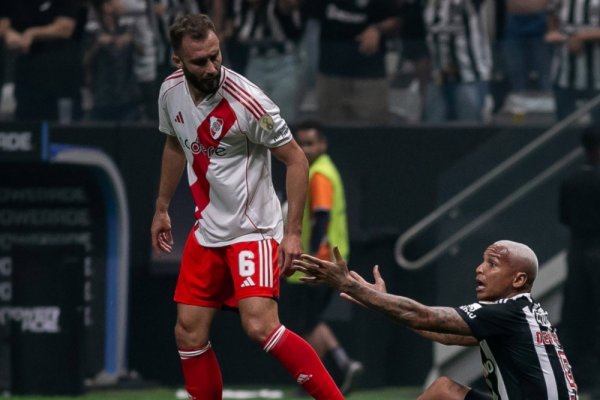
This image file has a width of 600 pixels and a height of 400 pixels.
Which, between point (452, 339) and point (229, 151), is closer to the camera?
point (452, 339)

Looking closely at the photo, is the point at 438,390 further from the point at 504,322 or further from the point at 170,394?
the point at 170,394

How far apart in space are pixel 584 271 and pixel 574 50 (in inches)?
64.4

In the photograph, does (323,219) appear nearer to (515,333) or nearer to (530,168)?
(530,168)

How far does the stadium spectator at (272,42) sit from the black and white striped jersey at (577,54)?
1909 mm

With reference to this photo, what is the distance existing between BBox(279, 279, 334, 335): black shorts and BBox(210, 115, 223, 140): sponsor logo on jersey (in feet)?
15.5

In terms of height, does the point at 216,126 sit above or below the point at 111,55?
above

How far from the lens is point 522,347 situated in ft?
21.9

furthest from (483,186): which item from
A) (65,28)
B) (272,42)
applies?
(65,28)

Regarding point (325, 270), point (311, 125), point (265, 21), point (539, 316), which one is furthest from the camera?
point (265, 21)

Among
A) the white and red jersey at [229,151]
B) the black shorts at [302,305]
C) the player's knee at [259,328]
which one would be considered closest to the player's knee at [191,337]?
the player's knee at [259,328]

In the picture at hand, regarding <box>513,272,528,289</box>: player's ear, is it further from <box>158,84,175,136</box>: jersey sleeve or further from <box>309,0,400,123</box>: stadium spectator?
<box>309,0,400,123</box>: stadium spectator

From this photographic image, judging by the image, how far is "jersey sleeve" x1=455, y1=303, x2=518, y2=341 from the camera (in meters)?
6.60

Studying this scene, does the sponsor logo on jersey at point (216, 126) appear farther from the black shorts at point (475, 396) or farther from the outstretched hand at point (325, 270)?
the black shorts at point (475, 396)

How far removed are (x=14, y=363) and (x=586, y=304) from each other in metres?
4.25
